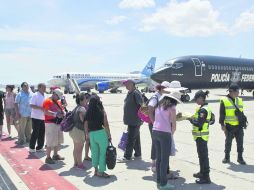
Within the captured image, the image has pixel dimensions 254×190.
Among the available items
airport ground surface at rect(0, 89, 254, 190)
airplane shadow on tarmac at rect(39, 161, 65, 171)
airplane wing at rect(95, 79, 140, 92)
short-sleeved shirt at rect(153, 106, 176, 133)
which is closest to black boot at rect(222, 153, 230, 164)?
airport ground surface at rect(0, 89, 254, 190)

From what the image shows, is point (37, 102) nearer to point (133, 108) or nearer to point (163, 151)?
point (133, 108)

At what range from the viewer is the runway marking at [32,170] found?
6359 millimetres

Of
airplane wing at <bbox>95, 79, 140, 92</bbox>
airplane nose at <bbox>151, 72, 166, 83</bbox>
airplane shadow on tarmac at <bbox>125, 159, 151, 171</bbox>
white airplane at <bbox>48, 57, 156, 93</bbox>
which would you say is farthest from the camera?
white airplane at <bbox>48, 57, 156, 93</bbox>

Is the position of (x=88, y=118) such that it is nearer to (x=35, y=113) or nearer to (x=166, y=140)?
(x=166, y=140)

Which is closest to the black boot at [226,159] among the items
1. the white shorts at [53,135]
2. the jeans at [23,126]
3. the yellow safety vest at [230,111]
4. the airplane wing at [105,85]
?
the yellow safety vest at [230,111]

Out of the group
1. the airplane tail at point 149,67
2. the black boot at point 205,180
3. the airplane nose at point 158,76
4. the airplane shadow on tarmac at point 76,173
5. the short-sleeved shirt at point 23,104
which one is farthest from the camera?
the airplane tail at point 149,67

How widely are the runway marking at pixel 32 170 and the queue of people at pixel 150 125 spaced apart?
0.39 m

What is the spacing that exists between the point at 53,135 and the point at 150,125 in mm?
2328

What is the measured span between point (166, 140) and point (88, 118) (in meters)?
1.69

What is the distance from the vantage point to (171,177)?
21.5 ft

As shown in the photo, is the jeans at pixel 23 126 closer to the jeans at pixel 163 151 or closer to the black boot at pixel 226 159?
the jeans at pixel 163 151

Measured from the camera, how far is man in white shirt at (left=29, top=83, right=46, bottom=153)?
917cm

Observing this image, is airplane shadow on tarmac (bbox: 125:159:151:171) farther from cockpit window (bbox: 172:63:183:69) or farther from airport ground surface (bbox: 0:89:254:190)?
cockpit window (bbox: 172:63:183:69)

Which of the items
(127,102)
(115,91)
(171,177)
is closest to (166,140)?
(171,177)
